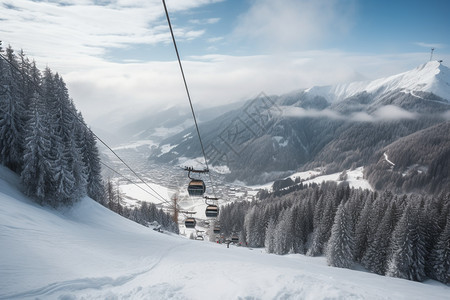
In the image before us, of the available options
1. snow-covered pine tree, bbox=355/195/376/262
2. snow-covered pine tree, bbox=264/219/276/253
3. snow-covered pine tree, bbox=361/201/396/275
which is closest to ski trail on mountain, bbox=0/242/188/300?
snow-covered pine tree, bbox=361/201/396/275

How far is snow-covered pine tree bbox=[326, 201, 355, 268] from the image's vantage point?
43531 millimetres

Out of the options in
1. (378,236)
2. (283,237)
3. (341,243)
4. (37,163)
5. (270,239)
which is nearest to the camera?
(37,163)

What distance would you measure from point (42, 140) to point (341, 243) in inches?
1939

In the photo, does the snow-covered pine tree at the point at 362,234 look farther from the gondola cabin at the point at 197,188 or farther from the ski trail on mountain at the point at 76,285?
the ski trail on mountain at the point at 76,285

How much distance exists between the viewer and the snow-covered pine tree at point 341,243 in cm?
4353

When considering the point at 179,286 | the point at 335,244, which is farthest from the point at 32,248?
the point at 335,244

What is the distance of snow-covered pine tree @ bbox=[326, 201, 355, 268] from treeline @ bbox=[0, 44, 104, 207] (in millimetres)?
42674

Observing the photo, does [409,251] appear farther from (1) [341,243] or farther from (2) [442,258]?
(1) [341,243]

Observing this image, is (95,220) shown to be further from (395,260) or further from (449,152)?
(449,152)

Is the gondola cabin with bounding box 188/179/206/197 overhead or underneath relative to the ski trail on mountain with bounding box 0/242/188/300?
overhead

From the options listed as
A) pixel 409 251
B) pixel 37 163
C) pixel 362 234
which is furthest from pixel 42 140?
pixel 362 234

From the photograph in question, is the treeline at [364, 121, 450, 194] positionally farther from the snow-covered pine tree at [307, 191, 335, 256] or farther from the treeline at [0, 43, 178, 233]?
the treeline at [0, 43, 178, 233]

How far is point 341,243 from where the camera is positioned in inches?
1736

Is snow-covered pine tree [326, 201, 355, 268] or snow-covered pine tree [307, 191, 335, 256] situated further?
snow-covered pine tree [307, 191, 335, 256]
